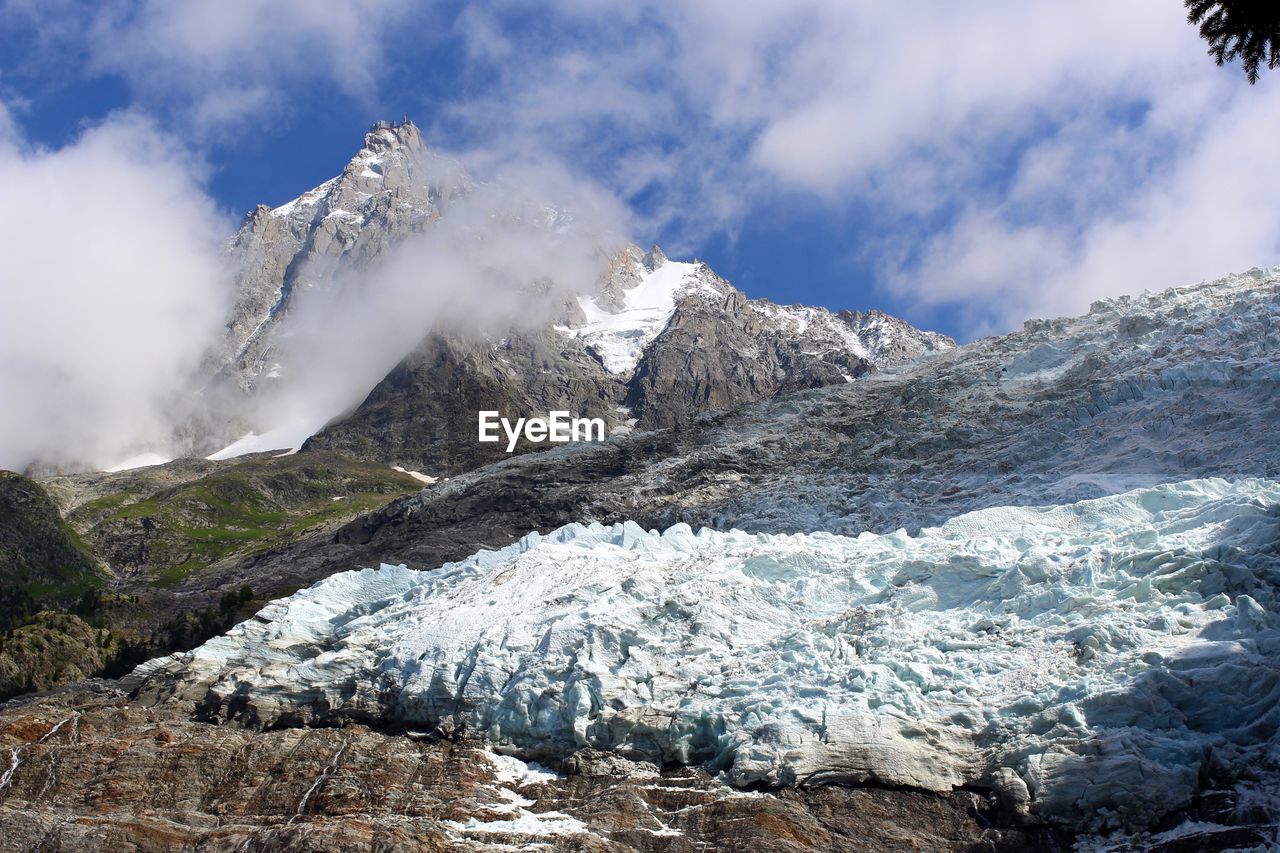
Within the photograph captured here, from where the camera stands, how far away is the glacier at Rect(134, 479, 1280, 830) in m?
27.7

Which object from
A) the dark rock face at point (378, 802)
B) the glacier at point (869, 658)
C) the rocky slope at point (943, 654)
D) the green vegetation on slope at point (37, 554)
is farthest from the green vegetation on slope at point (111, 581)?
the dark rock face at point (378, 802)

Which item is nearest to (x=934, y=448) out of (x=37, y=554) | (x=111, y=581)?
(x=111, y=581)

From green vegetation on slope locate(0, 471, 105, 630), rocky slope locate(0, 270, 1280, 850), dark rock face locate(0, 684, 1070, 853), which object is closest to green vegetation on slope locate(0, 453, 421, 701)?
green vegetation on slope locate(0, 471, 105, 630)

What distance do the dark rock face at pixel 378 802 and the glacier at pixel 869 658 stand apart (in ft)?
3.85

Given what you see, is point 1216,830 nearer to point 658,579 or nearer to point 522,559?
point 658,579

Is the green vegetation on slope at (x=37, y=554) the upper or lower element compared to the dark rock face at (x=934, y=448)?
upper

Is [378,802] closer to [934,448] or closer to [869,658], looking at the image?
[869,658]

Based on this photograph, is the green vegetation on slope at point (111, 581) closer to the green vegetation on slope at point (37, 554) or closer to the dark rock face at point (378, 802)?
the green vegetation on slope at point (37, 554)

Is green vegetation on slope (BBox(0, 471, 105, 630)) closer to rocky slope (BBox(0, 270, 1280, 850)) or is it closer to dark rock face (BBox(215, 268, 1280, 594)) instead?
dark rock face (BBox(215, 268, 1280, 594))

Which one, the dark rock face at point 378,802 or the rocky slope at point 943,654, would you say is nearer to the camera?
the dark rock face at point 378,802

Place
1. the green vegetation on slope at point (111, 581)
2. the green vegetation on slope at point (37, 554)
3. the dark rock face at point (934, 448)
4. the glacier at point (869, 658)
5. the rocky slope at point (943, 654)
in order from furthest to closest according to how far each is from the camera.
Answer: the green vegetation on slope at point (37, 554)
the green vegetation on slope at point (111, 581)
the dark rock face at point (934, 448)
the glacier at point (869, 658)
the rocky slope at point (943, 654)

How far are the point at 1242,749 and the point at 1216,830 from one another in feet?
11.0

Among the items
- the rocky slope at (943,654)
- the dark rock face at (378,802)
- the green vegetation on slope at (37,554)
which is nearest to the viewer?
the dark rock face at (378,802)

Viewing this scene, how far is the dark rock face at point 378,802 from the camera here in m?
25.7
